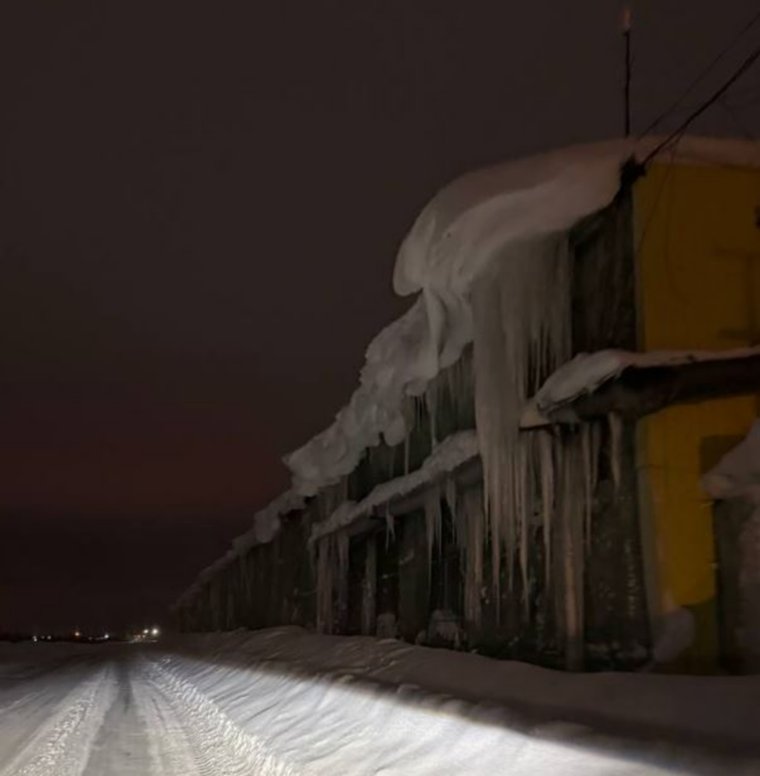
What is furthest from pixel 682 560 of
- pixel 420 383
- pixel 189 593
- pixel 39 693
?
pixel 189 593

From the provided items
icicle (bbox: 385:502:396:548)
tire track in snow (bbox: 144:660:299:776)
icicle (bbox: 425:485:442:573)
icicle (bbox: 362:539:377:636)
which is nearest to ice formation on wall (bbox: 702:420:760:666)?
tire track in snow (bbox: 144:660:299:776)

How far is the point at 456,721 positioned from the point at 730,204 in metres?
5.29

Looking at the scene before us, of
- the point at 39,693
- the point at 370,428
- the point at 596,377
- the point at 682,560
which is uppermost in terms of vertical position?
the point at 370,428

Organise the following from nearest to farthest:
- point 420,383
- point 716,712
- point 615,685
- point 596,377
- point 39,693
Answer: point 716,712, point 615,685, point 596,377, point 420,383, point 39,693

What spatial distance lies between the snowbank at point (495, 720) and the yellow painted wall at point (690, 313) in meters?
1.66

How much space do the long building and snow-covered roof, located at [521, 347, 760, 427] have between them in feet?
0.06

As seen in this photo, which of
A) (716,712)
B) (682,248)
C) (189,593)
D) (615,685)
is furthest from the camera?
(189,593)

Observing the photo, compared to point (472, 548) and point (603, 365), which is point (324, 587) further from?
point (603, 365)

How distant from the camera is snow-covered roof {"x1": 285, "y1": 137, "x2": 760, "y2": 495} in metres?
8.76

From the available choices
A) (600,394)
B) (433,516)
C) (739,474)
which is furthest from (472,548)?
(739,474)

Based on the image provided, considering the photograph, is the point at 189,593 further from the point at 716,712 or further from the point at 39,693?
the point at 716,712

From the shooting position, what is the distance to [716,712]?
468 cm

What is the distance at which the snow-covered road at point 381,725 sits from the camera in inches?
178

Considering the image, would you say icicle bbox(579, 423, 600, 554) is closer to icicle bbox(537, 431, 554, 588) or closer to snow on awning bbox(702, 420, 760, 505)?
icicle bbox(537, 431, 554, 588)
